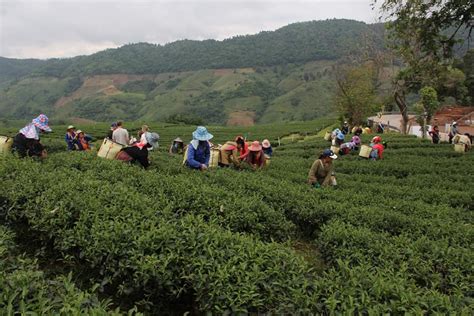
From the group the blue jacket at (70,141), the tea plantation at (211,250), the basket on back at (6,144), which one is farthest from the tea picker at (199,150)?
the blue jacket at (70,141)

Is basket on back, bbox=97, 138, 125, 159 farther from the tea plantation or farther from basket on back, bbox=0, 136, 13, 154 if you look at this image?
basket on back, bbox=0, 136, 13, 154

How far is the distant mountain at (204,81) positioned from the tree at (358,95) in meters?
36.9

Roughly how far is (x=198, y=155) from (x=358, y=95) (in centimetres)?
3882

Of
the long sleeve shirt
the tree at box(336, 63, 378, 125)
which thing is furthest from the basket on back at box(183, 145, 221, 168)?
the tree at box(336, 63, 378, 125)

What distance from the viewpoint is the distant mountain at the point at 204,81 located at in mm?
108500

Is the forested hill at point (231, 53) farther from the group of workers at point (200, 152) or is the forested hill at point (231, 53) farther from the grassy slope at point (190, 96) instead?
the group of workers at point (200, 152)

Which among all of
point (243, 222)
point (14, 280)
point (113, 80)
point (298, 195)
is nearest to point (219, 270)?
point (14, 280)

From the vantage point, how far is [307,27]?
564 ft

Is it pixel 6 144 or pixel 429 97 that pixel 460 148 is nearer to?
pixel 429 97

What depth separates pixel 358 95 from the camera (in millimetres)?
44031

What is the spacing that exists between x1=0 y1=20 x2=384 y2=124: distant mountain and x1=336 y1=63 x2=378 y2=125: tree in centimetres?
3685

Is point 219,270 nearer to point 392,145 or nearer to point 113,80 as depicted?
point 392,145

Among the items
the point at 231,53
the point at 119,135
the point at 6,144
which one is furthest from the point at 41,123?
the point at 231,53

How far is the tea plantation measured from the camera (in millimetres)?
3312
